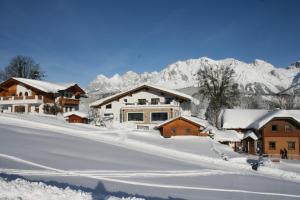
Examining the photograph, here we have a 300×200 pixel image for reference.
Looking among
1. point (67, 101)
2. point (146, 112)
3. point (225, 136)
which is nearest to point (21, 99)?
point (67, 101)

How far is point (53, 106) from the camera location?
175ft

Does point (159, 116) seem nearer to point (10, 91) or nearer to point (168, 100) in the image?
point (168, 100)

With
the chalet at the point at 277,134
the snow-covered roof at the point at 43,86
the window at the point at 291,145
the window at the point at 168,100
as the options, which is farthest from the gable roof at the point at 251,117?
the snow-covered roof at the point at 43,86

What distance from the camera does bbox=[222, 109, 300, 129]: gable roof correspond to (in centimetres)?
4319

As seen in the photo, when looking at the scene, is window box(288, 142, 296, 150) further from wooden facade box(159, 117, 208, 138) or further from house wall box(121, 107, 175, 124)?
house wall box(121, 107, 175, 124)

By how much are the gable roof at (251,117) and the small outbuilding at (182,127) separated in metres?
7.42

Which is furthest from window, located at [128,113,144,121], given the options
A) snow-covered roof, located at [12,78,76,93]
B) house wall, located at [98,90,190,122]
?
snow-covered roof, located at [12,78,76,93]

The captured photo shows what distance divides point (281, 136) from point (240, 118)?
7.25 meters

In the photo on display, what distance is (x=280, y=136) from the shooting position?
143 feet

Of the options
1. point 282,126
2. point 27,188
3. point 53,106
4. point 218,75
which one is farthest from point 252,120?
point 27,188

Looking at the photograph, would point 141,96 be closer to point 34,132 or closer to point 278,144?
point 278,144

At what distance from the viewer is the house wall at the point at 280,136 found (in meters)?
43.2

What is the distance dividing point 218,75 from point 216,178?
142 ft

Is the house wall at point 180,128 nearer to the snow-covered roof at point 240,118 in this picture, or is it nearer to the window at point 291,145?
the snow-covered roof at point 240,118
